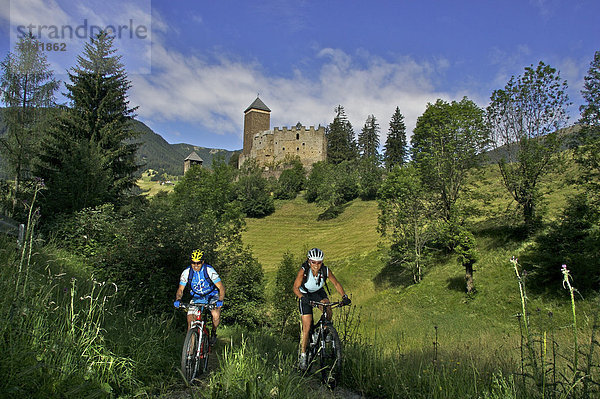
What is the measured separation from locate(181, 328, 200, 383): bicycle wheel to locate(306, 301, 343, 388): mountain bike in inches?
64.2

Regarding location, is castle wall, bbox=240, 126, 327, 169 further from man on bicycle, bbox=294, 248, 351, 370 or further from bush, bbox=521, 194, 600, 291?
man on bicycle, bbox=294, 248, 351, 370

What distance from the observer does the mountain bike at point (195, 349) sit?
4.47 meters

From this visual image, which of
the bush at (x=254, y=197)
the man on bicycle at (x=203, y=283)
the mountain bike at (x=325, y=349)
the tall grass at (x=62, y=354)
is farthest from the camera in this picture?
the bush at (x=254, y=197)

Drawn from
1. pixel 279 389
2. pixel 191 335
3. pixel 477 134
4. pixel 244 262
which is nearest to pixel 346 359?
pixel 279 389

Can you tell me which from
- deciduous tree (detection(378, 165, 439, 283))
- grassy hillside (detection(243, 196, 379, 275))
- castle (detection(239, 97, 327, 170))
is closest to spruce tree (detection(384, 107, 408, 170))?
grassy hillside (detection(243, 196, 379, 275))

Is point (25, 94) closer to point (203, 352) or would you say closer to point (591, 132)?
point (203, 352)

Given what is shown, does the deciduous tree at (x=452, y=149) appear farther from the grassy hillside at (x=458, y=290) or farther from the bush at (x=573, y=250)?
the bush at (x=573, y=250)

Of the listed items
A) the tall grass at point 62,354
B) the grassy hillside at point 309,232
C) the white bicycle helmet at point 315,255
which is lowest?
the grassy hillside at point 309,232

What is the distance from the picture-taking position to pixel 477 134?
1981cm

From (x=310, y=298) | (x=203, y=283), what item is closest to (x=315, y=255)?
(x=310, y=298)

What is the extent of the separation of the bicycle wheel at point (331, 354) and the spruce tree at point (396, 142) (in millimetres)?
60654

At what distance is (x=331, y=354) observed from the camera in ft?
15.4

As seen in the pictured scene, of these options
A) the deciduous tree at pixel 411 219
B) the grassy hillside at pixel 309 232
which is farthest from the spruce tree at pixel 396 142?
the deciduous tree at pixel 411 219

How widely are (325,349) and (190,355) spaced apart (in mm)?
1918
